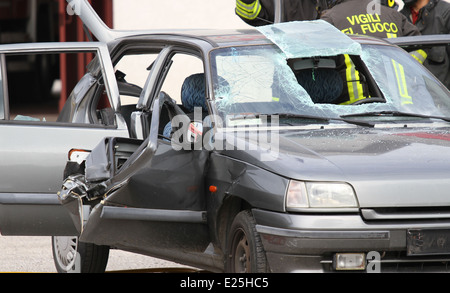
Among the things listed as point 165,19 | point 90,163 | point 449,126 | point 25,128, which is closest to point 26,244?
point 25,128

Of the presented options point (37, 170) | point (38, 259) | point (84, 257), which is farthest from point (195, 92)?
point (38, 259)

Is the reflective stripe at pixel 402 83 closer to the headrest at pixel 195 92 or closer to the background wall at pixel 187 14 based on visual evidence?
the headrest at pixel 195 92

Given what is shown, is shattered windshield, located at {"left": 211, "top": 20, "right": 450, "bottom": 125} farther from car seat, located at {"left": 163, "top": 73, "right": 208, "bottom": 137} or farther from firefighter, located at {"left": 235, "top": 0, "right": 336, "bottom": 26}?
firefighter, located at {"left": 235, "top": 0, "right": 336, "bottom": 26}

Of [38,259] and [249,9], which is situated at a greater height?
[249,9]

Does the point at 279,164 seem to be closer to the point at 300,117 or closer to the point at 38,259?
the point at 300,117

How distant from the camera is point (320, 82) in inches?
232

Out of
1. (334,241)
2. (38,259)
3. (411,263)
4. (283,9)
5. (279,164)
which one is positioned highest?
(283,9)

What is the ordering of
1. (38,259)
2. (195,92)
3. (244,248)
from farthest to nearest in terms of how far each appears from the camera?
(38,259) < (195,92) < (244,248)

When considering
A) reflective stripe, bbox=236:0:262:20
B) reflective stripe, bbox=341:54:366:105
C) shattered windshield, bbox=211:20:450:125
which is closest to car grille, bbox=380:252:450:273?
shattered windshield, bbox=211:20:450:125

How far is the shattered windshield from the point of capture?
17.8ft

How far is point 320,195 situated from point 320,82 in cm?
159

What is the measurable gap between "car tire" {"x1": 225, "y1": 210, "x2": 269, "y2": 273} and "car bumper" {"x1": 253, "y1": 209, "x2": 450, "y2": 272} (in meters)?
0.10
